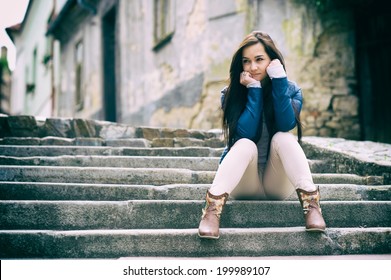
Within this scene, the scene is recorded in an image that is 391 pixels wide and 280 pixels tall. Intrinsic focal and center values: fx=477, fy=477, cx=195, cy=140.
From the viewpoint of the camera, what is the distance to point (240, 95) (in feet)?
9.07

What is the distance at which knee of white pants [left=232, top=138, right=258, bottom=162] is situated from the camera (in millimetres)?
2457

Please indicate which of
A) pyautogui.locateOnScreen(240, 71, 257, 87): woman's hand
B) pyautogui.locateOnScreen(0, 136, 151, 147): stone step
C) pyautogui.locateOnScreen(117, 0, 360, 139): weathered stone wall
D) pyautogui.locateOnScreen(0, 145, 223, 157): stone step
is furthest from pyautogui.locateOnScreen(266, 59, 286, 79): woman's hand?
pyautogui.locateOnScreen(117, 0, 360, 139): weathered stone wall

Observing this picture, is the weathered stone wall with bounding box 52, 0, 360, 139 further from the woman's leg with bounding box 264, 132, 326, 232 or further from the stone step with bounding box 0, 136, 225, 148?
the woman's leg with bounding box 264, 132, 326, 232

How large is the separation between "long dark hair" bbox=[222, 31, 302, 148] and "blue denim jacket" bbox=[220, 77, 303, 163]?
6 centimetres

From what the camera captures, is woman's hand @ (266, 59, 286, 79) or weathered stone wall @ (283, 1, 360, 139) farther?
weathered stone wall @ (283, 1, 360, 139)

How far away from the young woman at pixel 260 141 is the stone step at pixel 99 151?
4.34ft

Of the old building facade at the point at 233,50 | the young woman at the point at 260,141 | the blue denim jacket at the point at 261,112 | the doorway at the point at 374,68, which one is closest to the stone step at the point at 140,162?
the young woman at the point at 260,141

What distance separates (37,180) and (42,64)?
1456 centimetres

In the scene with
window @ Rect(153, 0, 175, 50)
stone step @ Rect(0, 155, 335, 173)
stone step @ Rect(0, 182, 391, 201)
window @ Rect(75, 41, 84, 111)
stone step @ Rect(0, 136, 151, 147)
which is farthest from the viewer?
window @ Rect(75, 41, 84, 111)

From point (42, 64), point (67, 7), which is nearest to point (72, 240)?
point (67, 7)

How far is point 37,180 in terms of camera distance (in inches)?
128

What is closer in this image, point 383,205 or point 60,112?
point 383,205

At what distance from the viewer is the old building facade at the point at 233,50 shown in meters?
6.93
